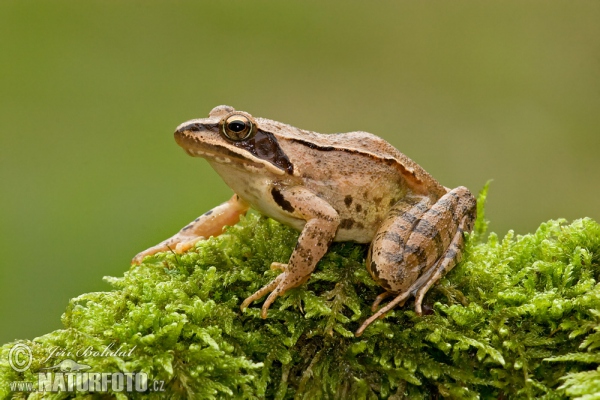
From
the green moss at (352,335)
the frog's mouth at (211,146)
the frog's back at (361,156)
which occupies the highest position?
the frog's back at (361,156)

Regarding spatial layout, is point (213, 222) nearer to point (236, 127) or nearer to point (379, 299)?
point (236, 127)

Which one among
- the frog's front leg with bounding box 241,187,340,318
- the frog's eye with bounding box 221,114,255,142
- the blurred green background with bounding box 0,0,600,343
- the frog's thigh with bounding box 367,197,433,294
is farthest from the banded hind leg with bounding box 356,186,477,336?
the blurred green background with bounding box 0,0,600,343

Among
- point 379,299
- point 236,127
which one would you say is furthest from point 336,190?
point 379,299

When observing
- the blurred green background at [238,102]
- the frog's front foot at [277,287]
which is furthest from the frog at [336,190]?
the blurred green background at [238,102]

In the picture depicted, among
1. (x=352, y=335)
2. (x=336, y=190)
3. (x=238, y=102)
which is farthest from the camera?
(x=238, y=102)

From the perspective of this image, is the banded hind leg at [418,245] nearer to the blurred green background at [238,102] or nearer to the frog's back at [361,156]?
the frog's back at [361,156]

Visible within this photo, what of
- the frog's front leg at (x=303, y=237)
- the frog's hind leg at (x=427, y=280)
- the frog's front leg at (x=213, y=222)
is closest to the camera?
the frog's hind leg at (x=427, y=280)
